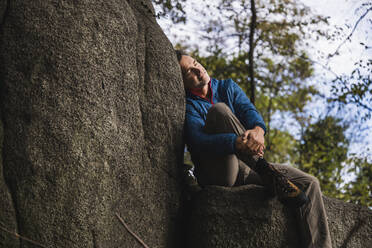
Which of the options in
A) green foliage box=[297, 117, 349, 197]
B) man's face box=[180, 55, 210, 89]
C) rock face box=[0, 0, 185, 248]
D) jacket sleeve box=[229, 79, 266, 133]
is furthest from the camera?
green foliage box=[297, 117, 349, 197]

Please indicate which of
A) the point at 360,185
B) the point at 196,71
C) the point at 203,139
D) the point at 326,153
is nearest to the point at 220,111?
the point at 203,139

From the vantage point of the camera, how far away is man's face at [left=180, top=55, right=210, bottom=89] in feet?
13.3

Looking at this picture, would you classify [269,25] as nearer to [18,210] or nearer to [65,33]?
[65,33]

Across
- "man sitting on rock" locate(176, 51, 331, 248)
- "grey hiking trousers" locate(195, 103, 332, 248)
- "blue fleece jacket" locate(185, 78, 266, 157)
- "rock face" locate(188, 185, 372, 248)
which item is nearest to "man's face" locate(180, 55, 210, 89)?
"man sitting on rock" locate(176, 51, 331, 248)

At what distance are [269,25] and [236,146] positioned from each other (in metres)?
6.81

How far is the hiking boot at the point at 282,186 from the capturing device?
308 cm

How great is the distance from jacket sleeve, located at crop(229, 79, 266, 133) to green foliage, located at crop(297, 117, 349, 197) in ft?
19.6

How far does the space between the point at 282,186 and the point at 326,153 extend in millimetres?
7072

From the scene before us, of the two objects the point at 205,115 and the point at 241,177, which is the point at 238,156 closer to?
the point at 241,177

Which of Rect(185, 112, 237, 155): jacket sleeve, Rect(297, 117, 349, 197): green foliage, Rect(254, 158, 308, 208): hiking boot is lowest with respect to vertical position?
Rect(297, 117, 349, 197): green foliage

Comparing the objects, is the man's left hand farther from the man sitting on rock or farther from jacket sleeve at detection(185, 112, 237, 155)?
jacket sleeve at detection(185, 112, 237, 155)

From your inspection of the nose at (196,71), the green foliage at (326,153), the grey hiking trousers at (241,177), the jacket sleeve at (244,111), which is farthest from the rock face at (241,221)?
the green foliage at (326,153)

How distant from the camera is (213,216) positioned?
3.31 metres

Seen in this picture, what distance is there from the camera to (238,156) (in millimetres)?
3473
